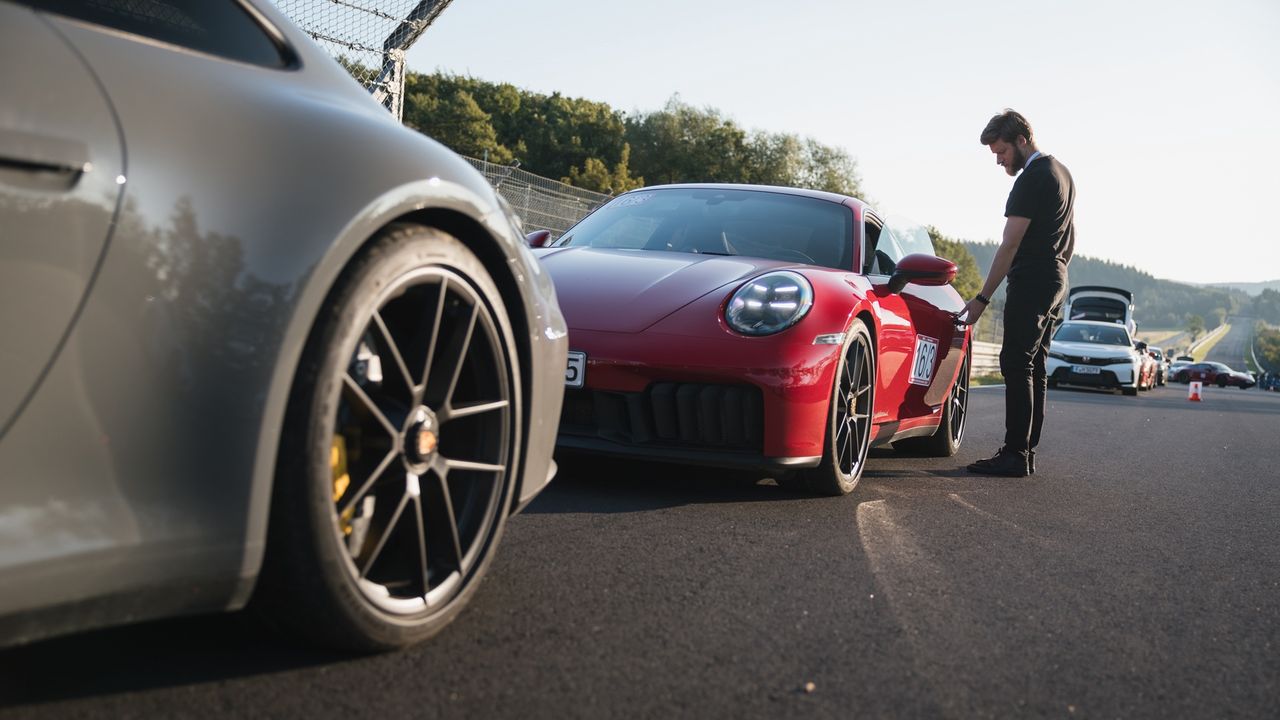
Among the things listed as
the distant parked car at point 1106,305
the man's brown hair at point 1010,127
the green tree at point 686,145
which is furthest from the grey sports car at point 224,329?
the green tree at point 686,145

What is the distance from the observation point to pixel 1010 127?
6129mm

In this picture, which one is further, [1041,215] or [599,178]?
[599,178]

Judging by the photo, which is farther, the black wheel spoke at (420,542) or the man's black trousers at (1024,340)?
the man's black trousers at (1024,340)

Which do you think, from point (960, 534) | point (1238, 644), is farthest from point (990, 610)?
point (960, 534)

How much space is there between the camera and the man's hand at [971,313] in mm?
6016

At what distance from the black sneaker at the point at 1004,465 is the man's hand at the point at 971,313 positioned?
2.32 feet

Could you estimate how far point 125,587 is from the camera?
5.16ft

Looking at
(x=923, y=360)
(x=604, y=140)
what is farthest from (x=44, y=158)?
(x=604, y=140)

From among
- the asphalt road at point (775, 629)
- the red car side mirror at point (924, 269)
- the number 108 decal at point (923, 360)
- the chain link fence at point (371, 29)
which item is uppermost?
the chain link fence at point (371, 29)

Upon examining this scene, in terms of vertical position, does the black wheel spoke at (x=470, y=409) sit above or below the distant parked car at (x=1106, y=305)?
above

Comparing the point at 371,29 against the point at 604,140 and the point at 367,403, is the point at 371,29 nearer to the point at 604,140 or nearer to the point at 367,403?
the point at 367,403

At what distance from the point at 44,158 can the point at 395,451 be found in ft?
2.78

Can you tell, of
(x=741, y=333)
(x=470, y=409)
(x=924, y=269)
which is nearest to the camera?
(x=470, y=409)

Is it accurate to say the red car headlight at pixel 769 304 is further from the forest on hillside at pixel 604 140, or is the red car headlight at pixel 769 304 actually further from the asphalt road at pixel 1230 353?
the asphalt road at pixel 1230 353
